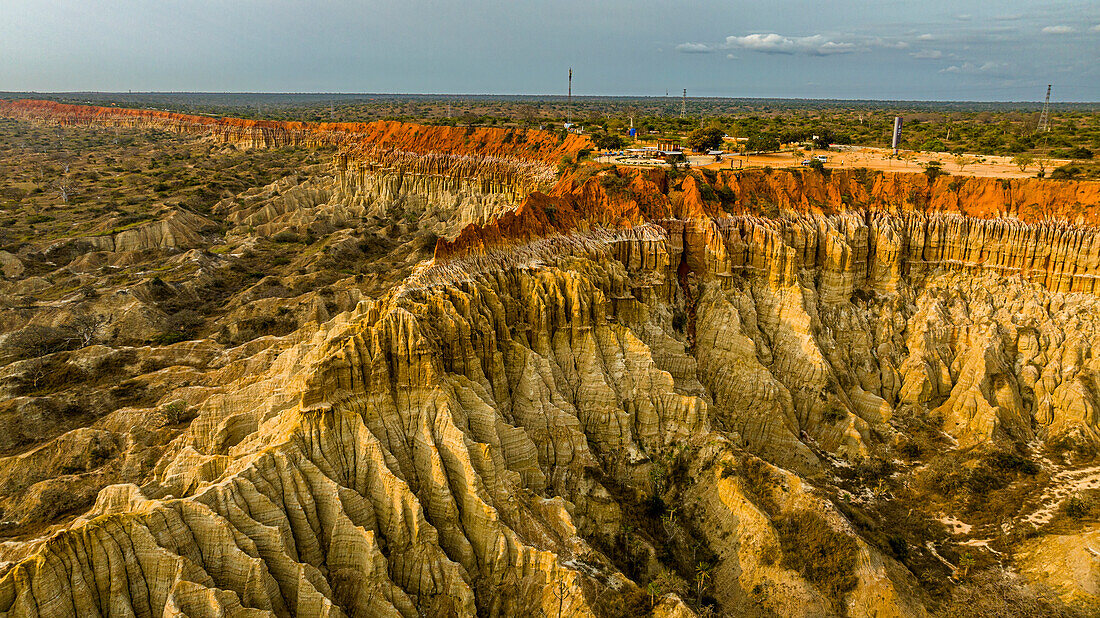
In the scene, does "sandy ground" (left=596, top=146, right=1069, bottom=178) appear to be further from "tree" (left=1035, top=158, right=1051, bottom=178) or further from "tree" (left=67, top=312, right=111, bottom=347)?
"tree" (left=67, top=312, right=111, bottom=347)

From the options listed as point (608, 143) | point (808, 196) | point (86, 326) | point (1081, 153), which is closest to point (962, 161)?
point (1081, 153)

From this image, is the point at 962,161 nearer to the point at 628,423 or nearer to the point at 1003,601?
the point at 1003,601

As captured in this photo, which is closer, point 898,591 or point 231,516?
point 231,516

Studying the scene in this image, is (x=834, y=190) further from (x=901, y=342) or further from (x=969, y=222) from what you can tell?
(x=901, y=342)

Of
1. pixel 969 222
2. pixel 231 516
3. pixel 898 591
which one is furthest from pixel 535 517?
pixel 969 222

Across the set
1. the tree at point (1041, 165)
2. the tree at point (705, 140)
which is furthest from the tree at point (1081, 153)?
the tree at point (705, 140)

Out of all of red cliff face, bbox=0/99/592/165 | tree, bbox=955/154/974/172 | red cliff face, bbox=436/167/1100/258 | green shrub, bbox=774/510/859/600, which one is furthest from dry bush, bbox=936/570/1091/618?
red cliff face, bbox=0/99/592/165
